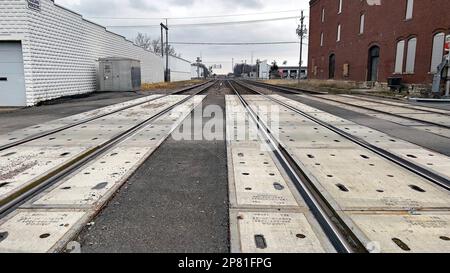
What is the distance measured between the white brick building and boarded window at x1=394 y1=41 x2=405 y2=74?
88.3 feet

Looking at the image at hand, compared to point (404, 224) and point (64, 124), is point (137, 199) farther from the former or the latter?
point (64, 124)

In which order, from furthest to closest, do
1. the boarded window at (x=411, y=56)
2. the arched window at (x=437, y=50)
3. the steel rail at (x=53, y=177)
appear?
the boarded window at (x=411, y=56) < the arched window at (x=437, y=50) < the steel rail at (x=53, y=177)

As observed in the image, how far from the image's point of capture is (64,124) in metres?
10.6

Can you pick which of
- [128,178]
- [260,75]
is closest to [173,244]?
[128,178]

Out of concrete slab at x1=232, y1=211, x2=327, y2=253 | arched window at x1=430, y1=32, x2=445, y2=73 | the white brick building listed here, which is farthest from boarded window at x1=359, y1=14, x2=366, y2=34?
concrete slab at x1=232, y1=211, x2=327, y2=253

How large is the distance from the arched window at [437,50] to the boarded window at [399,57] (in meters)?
3.98

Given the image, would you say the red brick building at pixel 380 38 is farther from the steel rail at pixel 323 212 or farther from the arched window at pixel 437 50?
the steel rail at pixel 323 212

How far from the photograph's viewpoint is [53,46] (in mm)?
19875

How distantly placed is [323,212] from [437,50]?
92.5 feet

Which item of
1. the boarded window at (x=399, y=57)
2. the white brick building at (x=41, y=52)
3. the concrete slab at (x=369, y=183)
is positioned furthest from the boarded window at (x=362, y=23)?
the concrete slab at (x=369, y=183)

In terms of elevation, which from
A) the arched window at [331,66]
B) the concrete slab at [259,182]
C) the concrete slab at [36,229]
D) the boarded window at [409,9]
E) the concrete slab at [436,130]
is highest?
the boarded window at [409,9]

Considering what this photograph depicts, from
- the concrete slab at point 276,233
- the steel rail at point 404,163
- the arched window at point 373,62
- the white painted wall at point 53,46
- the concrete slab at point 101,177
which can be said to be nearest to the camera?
the concrete slab at point 276,233

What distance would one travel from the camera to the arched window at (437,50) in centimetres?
2583
